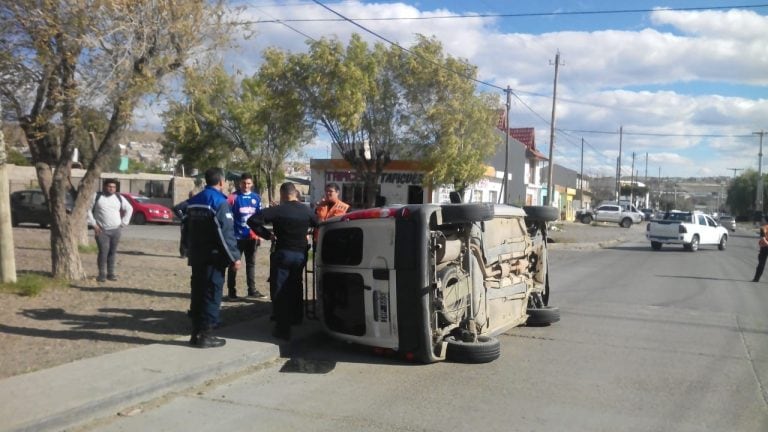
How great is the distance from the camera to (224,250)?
6.71 meters

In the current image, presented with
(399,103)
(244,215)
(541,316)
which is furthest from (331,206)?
(399,103)

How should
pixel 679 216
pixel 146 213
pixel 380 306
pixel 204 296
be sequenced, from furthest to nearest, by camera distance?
pixel 146 213 < pixel 679 216 < pixel 204 296 < pixel 380 306

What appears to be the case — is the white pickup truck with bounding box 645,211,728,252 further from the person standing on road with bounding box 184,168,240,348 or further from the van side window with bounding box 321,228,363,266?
the person standing on road with bounding box 184,168,240,348

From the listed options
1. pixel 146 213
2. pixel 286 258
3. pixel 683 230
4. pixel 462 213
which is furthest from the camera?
pixel 146 213

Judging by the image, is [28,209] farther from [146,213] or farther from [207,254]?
[207,254]

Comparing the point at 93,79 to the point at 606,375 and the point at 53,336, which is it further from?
the point at 606,375

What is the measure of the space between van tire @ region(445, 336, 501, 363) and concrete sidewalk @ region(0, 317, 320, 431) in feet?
6.05

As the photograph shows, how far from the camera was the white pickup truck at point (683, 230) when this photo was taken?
89.4 ft

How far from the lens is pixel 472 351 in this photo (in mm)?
6777

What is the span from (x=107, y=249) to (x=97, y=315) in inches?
101

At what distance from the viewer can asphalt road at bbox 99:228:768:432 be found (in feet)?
16.9

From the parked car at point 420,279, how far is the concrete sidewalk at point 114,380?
104cm

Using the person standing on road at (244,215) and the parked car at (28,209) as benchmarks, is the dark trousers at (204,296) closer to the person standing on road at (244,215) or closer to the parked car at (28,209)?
the person standing on road at (244,215)

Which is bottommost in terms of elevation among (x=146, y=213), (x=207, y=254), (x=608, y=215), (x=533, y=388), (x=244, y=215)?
(x=533, y=388)
